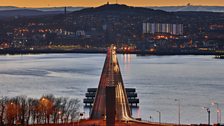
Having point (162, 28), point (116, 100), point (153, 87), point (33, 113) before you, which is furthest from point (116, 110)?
point (162, 28)

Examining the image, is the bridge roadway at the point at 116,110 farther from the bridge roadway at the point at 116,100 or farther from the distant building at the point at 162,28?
the distant building at the point at 162,28

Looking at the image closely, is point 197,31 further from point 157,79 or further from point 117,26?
point 157,79

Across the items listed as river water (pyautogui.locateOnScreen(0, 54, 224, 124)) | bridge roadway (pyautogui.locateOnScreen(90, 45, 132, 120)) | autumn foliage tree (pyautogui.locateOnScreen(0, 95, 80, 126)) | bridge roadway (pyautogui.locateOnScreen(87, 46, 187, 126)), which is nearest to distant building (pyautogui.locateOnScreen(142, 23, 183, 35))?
river water (pyautogui.locateOnScreen(0, 54, 224, 124))

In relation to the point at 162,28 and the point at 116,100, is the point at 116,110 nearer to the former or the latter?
the point at 116,100

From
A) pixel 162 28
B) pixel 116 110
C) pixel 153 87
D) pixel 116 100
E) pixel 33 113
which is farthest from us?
pixel 162 28

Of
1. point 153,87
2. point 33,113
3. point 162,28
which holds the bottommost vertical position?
point 162,28

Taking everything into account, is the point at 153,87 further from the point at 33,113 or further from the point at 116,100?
the point at 33,113

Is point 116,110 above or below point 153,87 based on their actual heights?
above

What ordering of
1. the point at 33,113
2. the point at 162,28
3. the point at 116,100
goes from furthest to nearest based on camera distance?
the point at 162,28, the point at 116,100, the point at 33,113

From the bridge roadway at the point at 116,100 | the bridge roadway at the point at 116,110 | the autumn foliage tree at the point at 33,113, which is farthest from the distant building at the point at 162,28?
the autumn foliage tree at the point at 33,113

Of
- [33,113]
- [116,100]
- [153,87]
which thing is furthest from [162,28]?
[33,113]

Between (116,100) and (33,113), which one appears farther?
(116,100)
